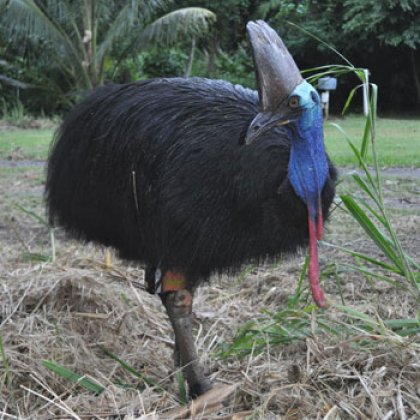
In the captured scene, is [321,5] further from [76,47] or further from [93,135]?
[93,135]

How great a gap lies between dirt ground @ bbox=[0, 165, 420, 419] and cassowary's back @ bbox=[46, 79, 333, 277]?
0.38 meters

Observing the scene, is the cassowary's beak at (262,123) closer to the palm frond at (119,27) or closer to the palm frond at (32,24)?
the palm frond at (32,24)

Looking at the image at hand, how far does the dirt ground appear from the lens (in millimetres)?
2301

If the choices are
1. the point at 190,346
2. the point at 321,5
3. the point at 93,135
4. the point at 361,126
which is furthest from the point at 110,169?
the point at 321,5

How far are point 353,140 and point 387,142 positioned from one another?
465mm

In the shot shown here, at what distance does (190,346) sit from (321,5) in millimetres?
15505

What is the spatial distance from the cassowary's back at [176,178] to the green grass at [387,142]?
233 centimetres

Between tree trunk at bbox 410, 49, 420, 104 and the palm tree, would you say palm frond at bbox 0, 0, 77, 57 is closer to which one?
the palm tree

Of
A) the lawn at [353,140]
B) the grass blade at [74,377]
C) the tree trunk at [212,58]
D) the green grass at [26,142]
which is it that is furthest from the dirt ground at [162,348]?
the tree trunk at [212,58]

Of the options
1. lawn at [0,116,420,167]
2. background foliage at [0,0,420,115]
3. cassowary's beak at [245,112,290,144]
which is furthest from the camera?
background foliage at [0,0,420,115]

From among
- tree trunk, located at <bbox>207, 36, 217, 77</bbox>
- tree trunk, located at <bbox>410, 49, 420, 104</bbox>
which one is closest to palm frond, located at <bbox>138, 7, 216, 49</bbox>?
tree trunk, located at <bbox>207, 36, 217, 77</bbox>

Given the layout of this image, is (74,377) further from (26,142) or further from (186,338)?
(26,142)

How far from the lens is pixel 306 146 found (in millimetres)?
2170

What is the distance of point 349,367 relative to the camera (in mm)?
2395
